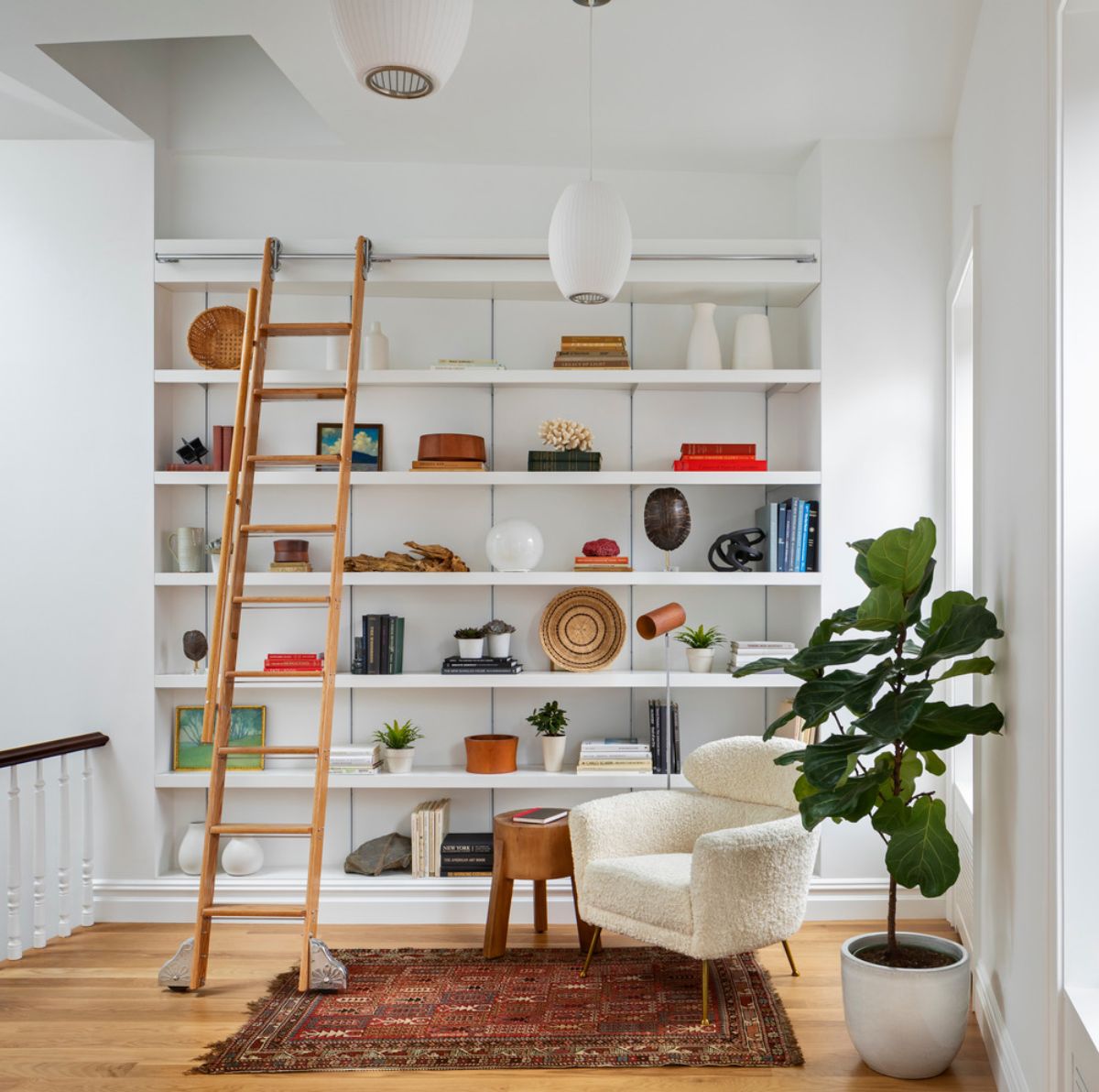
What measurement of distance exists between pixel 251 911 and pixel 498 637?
4.75 ft

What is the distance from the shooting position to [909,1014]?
2.88 metres

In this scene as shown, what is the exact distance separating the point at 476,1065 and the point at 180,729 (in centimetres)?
207

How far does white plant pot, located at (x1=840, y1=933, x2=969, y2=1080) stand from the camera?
287cm

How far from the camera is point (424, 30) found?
1.94 metres

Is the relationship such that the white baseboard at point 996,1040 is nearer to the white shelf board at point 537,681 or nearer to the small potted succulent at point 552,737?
the white shelf board at point 537,681

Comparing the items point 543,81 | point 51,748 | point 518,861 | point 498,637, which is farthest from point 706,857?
point 543,81

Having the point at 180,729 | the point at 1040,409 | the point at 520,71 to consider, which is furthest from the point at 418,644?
the point at 1040,409

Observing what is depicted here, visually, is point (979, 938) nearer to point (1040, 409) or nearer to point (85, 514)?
point (1040, 409)

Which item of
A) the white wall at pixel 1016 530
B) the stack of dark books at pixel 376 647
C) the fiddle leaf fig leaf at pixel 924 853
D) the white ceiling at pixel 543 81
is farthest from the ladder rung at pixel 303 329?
the fiddle leaf fig leaf at pixel 924 853

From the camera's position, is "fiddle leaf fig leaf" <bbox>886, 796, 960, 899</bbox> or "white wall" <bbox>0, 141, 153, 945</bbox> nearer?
"fiddle leaf fig leaf" <bbox>886, 796, 960, 899</bbox>

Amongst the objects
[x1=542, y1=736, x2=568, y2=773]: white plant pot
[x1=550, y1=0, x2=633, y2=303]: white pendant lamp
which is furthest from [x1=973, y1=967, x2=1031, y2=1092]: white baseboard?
[x1=550, y1=0, x2=633, y2=303]: white pendant lamp

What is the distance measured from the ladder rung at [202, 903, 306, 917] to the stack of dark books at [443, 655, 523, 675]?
111cm

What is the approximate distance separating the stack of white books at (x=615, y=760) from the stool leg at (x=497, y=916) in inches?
23.8

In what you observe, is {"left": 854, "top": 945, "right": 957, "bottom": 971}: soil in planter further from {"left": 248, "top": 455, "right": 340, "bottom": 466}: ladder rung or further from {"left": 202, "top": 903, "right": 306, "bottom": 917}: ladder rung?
{"left": 248, "top": 455, "right": 340, "bottom": 466}: ladder rung
